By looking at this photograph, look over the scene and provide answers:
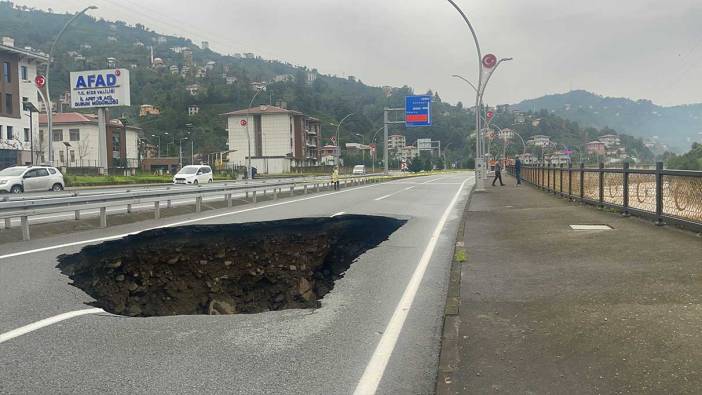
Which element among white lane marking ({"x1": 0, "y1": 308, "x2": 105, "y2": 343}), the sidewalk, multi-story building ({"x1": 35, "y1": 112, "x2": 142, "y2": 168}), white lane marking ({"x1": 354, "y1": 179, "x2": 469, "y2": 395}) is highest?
multi-story building ({"x1": 35, "y1": 112, "x2": 142, "y2": 168})

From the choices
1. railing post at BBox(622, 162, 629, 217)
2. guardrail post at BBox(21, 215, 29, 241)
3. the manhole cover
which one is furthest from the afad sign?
the manhole cover

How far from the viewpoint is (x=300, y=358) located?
184 inches

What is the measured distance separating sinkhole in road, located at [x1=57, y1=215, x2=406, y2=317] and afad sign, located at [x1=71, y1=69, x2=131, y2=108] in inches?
1440

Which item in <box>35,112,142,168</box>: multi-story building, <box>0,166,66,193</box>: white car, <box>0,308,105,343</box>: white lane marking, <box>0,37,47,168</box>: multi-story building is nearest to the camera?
<box>0,308,105,343</box>: white lane marking

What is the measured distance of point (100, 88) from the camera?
4697cm

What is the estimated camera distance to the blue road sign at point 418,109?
180 ft

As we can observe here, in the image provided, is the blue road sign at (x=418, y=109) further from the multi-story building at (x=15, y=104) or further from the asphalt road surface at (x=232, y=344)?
the asphalt road surface at (x=232, y=344)

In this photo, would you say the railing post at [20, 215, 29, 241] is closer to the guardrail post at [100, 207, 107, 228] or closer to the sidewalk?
the guardrail post at [100, 207, 107, 228]

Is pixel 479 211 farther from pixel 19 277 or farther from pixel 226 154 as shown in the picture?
pixel 226 154

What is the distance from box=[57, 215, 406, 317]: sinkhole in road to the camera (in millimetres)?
7996

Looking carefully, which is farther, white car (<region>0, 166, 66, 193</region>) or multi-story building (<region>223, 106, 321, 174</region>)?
multi-story building (<region>223, 106, 321, 174</region>)

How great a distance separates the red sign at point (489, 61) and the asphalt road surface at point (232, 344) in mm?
23537

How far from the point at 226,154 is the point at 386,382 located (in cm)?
10957

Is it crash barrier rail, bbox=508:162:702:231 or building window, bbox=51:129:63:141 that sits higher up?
building window, bbox=51:129:63:141
